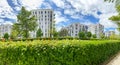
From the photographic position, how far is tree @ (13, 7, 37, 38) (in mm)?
54562

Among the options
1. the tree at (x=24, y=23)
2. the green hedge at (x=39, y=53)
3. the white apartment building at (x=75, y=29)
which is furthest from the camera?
the white apartment building at (x=75, y=29)

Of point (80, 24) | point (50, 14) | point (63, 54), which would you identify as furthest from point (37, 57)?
point (80, 24)

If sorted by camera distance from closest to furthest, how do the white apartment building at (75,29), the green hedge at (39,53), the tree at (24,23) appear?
the green hedge at (39,53) → the tree at (24,23) → the white apartment building at (75,29)

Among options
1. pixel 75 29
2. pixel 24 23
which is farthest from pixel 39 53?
pixel 75 29

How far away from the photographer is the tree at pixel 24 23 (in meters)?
54.6

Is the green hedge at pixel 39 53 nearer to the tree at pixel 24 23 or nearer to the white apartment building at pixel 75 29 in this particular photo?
the tree at pixel 24 23

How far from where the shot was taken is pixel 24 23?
54.5 meters

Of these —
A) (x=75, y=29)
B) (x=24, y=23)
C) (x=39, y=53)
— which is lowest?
(x=39, y=53)

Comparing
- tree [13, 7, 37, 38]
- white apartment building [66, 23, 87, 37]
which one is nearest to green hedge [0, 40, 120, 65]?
tree [13, 7, 37, 38]

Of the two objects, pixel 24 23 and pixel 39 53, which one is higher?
pixel 24 23

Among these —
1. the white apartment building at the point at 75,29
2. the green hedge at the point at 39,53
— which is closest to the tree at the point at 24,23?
the green hedge at the point at 39,53

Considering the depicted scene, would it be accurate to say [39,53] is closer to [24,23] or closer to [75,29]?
[24,23]

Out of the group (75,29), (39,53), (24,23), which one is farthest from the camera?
(75,29)

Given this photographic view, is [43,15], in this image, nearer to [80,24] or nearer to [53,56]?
[80,24]
